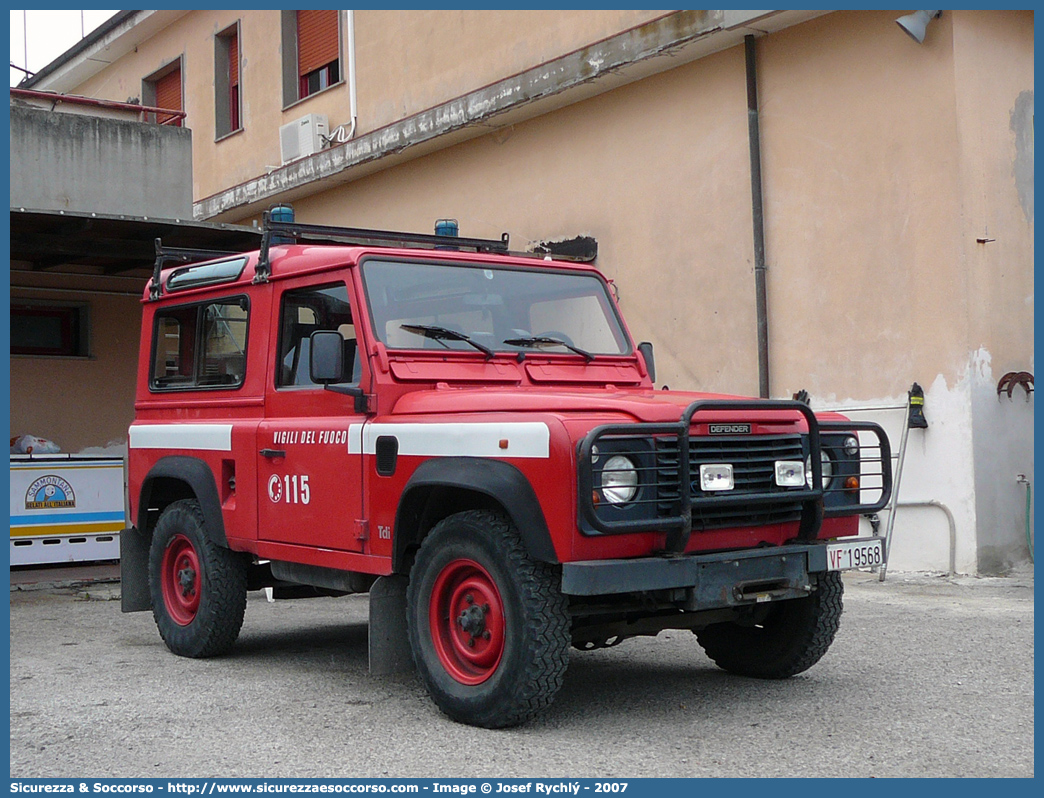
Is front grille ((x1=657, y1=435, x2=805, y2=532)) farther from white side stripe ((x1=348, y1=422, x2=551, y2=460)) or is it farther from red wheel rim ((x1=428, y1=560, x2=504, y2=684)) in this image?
red wheel rim ((x1=428, y1=560, x2=504, y2=684))

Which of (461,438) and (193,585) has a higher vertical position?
(461,438)

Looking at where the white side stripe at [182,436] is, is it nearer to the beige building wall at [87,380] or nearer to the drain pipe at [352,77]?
the beige building wall at [87,380]

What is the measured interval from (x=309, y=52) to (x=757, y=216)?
29.7ft

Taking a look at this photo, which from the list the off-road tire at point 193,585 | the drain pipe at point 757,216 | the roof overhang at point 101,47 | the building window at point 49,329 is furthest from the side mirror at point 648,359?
the roof overhang at point 101,47

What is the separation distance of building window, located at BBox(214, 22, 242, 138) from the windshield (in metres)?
14.2

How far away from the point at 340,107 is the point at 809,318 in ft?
27.8

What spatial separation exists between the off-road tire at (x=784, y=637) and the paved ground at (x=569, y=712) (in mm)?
111

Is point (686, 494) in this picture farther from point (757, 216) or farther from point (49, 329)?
point (49, 329)

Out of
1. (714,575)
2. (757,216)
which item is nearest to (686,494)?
(714,575)

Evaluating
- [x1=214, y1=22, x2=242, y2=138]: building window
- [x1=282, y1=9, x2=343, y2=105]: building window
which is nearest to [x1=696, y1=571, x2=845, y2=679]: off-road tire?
[x1=282, y1=9, x2=343, y2=105]: building window

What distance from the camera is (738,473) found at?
551 cm

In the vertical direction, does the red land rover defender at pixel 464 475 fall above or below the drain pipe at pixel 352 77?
below

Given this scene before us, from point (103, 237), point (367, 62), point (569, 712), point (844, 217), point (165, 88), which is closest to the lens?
point (569, 712)

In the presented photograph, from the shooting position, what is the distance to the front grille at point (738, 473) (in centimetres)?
527
